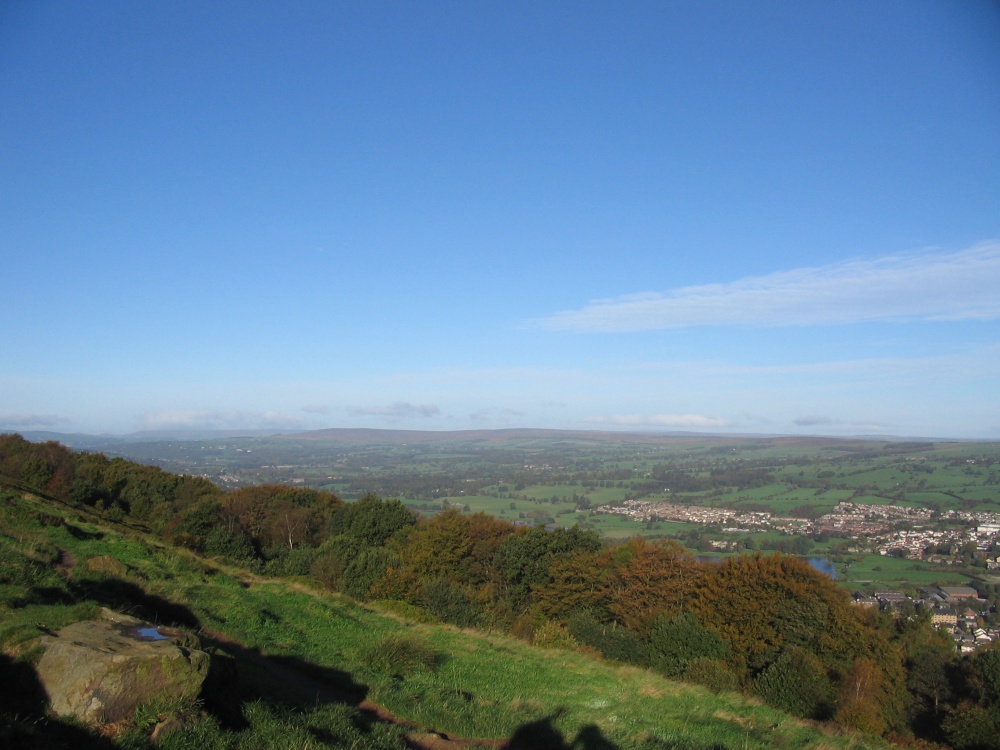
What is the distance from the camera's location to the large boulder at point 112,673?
18.0 feet

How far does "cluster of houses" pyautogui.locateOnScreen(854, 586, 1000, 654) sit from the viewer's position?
1122 inches

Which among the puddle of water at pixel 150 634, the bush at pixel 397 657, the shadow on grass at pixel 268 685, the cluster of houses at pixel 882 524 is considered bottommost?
the cluster of houses at pixel 882 524

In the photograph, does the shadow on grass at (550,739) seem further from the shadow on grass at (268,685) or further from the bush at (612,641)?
the bush at (612,641)

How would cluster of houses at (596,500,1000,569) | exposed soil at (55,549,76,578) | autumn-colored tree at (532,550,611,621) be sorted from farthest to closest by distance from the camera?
cluster of houses at (596,500,1000,569) < autumn-colored tree at (532,550,611,621) < exposed soil at (55,549,76,578)

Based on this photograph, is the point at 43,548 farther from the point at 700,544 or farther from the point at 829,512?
the point at 829,512

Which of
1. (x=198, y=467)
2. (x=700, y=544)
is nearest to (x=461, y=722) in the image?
(x=700, y=544)

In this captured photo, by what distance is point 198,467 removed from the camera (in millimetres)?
107375

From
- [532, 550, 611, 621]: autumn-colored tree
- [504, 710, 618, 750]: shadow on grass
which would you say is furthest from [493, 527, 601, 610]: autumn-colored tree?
[504, 710, 618, 750]: shadow on grass

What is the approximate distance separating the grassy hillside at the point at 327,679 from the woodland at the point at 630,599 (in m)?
4.98

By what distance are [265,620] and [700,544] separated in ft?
148

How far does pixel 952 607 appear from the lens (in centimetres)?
3338

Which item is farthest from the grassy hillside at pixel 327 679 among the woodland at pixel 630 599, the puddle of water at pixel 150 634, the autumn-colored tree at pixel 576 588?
the autumn-colored tree at pixel 576 588

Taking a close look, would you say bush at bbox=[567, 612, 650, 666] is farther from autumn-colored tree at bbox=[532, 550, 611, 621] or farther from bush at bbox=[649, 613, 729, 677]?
autumn-colored tree at bbox=[532, 550, 611, 621]

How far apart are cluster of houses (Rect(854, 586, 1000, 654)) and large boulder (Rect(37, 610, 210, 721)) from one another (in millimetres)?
30075
